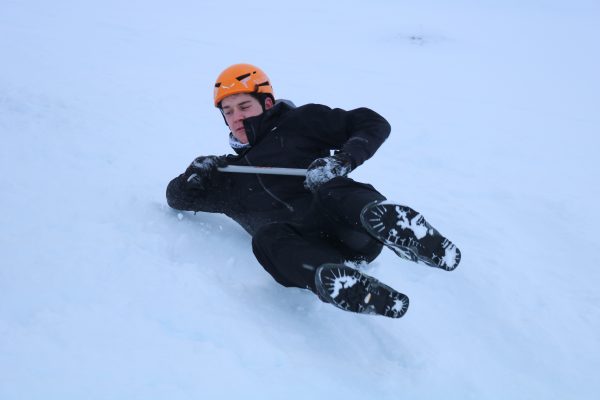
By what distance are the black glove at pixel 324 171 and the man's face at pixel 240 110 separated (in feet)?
2.60

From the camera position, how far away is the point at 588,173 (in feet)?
16.2

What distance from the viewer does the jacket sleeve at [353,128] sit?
287 cm

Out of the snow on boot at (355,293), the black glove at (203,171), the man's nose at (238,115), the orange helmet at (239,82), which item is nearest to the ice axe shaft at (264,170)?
the black glove at (203,171)

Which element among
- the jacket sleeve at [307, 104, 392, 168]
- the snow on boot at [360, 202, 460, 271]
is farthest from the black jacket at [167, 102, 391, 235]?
the snow on boot at [360, 202, 460, 271]

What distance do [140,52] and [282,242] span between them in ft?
22.1

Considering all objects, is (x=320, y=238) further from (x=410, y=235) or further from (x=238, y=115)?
(x=238, y=115)

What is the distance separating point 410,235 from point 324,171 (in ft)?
2.21

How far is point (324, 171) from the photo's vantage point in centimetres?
263

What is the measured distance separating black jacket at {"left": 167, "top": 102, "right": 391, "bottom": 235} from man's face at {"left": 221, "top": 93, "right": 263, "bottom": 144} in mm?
93

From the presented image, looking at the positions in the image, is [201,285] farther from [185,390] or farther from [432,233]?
[432,233]

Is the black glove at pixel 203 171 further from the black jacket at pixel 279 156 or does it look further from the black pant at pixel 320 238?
the black pant at pixel 320 238

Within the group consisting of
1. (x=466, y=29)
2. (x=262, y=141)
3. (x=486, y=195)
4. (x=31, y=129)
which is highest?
(x=466, y=29)

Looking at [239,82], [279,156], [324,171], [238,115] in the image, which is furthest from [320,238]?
[239,82]

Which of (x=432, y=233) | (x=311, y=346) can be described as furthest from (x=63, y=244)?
(x=432, y=233)
